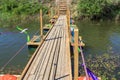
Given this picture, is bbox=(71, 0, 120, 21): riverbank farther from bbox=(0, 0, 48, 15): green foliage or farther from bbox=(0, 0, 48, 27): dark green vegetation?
bbox=(0, 0, 48, 15): green foliage

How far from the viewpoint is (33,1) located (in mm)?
42719

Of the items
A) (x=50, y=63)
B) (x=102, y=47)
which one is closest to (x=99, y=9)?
(x=102, y=47)

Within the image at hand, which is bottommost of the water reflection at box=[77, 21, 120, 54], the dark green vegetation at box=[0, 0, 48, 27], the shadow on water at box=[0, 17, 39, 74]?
the water reflection at box=[77, 21, 120, 54]

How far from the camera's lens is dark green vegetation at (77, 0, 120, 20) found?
36.4 meters

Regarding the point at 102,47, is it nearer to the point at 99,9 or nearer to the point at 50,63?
the point at 50,63

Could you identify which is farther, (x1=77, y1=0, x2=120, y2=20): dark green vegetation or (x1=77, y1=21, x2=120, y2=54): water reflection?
(x1=77, y1=0, x2=120, y2=20): dark green vegetation

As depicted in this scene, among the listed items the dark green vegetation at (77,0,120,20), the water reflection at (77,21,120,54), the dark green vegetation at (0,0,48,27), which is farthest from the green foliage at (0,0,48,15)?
the water reflection at (77,21,120,54)

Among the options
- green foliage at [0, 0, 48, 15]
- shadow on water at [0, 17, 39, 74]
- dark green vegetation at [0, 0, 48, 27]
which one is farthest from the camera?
green foliage at [0, 0, 48, 15]

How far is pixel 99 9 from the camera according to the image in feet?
119

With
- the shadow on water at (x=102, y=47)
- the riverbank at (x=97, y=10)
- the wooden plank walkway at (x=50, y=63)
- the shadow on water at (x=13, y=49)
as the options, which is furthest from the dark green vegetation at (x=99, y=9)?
the wooden plank walkway at (x=50, y=63)

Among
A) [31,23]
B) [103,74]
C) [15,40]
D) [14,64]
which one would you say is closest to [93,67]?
[103,74]

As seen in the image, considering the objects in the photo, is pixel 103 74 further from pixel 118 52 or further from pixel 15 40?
pixel 15 40

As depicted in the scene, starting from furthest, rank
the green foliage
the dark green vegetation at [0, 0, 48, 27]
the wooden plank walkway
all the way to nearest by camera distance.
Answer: the green foliage → the dark green vegetation at [0, 0, 48, 27] → the wooden plank walkway

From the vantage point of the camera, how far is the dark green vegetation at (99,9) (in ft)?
119
